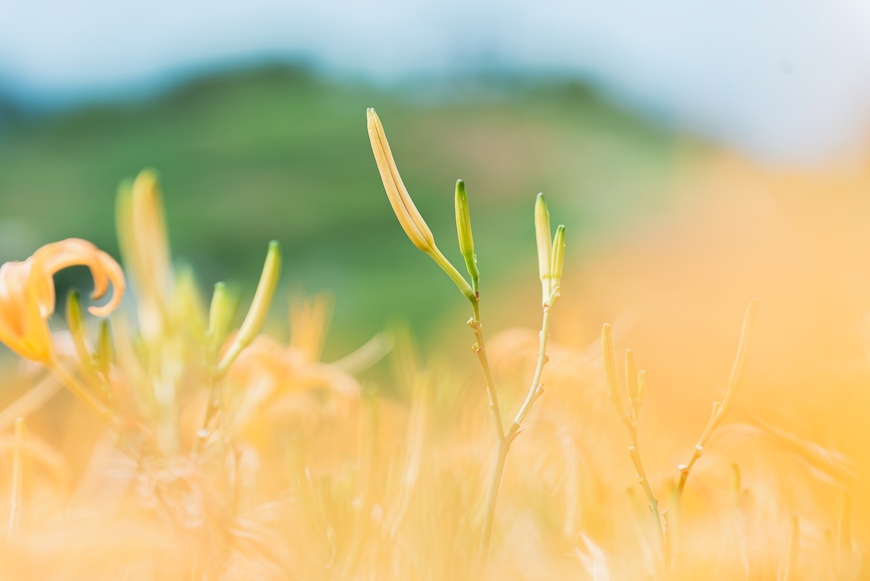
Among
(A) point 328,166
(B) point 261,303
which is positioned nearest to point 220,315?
(B) point 261,303

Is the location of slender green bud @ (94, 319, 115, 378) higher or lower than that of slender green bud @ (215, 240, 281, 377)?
lower

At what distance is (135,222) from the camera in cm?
14

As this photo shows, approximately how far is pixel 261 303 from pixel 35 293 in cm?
4

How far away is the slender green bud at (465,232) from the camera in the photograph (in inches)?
A: 4.6

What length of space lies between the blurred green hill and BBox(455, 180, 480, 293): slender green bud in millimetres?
1194

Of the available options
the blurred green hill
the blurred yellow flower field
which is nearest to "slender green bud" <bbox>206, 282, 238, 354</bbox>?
the blurred yellow flower field

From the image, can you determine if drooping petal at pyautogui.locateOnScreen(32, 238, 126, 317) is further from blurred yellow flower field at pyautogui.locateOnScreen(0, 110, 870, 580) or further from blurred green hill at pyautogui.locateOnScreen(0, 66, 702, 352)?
blurred green hill at pyautogui.locateOnScreen(0, 66, 702, 352)

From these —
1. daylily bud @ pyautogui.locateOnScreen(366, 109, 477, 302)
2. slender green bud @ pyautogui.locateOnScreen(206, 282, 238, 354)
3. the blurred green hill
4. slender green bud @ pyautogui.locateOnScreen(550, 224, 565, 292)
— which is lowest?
slender green bud @ pyautogui.locateOnScreen(206, 282, 238, 354)

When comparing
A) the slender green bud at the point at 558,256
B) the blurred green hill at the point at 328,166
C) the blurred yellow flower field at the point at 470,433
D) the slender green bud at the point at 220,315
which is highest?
the blurred green hill at the point at 328,166

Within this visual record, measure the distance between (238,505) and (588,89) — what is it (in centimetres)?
162

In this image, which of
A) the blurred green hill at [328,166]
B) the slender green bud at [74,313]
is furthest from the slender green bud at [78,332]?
the blurred green hill at [328,166]

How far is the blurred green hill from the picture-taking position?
1477mm

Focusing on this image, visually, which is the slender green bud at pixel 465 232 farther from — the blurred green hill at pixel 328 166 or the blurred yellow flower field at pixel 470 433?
the blurred green hill at pixel 328 166

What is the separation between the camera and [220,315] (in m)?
0.15
